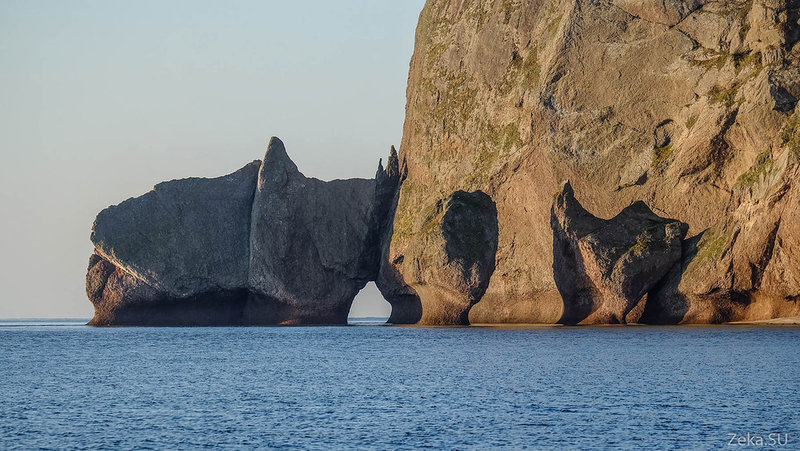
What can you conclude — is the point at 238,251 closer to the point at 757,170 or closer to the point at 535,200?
the point at 535,200

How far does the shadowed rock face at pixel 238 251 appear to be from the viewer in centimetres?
Result: 10406

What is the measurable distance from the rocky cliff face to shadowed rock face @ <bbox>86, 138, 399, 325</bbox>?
5723 millimetres

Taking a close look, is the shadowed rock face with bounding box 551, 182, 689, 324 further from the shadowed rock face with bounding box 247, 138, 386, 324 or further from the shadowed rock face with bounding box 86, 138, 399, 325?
the shadowed rock face with bounding box 86, 138, 399, 325

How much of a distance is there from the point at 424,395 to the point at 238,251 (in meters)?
70.0

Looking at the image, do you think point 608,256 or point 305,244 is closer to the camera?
point 608,256

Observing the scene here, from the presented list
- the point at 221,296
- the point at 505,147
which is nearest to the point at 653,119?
the point at 505,147

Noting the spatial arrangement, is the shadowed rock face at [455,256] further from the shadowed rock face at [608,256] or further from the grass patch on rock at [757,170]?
the grass patch on rock at [757,170]

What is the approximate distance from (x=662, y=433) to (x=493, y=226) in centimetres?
5866

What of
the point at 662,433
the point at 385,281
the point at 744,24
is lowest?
the point at 662,433

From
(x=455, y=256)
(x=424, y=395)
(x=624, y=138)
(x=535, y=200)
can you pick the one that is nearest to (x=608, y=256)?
(x=455, y=256)

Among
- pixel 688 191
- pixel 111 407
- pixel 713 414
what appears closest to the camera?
pixel 713 414

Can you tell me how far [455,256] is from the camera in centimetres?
8456

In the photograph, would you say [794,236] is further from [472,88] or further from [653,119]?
[472,88]

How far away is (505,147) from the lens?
97125 mm
